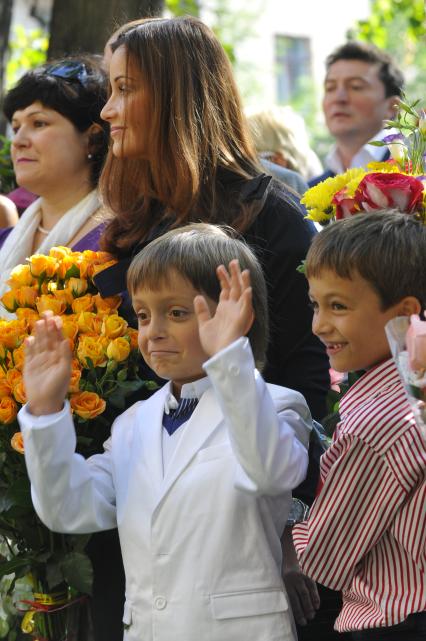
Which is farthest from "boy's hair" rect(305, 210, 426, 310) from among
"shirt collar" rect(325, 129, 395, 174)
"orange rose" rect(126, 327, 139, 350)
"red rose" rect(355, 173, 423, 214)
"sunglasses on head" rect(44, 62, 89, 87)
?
"shirt collar" rect(325, 129, 395, 174)

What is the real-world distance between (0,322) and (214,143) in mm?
902

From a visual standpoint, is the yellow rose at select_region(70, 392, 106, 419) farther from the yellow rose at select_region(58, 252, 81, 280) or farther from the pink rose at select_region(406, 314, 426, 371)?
the pink rose at select_region(406, 314, 426, 371)

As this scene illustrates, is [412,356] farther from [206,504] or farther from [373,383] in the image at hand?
[206,504]

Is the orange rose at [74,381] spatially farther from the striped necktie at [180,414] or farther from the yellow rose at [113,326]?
the striped necktie at [180,414]

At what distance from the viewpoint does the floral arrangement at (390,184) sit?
3076mm

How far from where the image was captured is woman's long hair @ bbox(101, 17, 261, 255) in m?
3.81

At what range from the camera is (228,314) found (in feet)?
9.44

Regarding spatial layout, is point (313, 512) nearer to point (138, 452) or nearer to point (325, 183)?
point (138, 452)

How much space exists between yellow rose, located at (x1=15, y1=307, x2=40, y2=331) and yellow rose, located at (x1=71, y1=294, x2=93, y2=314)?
0.39 ft

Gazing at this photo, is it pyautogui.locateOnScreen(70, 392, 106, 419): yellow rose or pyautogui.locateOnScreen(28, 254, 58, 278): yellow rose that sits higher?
pyautogui.locateOnScreen(28, 254, 58, 278): yellow rose

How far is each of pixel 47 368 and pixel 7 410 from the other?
1.37 ft

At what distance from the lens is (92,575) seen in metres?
3.36

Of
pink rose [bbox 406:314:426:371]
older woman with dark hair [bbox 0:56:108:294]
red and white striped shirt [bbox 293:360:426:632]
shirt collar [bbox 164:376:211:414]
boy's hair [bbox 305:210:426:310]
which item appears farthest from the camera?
older woman with dark hair [bbox 0:56:108:294]

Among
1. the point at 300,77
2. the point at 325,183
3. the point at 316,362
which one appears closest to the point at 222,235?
the point at 325,183
